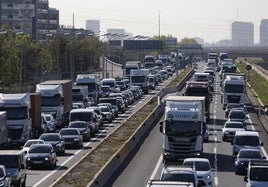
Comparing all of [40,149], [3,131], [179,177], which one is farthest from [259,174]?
[3,131]

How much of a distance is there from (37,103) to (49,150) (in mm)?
14997

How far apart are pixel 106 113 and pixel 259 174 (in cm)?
4116

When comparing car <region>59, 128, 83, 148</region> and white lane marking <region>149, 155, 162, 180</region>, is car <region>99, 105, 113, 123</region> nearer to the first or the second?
car <region>59, 128, 83, 148</region>

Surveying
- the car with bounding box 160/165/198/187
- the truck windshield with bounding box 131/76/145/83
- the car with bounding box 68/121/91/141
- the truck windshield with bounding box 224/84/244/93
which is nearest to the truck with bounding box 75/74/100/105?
the truck windshield with bounding box 224/84/244/93

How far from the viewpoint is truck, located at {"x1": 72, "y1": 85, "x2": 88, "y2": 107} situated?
79938mm

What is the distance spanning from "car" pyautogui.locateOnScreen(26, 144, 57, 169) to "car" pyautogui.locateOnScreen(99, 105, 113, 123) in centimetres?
2891

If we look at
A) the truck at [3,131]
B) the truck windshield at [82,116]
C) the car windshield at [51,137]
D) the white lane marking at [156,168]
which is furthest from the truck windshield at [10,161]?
the truck windshield at [82,116]

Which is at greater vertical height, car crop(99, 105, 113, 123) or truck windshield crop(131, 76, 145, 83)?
truck windshield crop(131, 76, 145, 83)

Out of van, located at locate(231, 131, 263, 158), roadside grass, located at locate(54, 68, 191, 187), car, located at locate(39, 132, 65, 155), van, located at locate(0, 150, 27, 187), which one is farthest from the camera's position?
car, located at locate(39, 132, 65, 155)

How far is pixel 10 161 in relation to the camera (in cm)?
3534

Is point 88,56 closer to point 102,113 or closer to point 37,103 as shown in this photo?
point 102,113

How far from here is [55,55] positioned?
136125 millimetres

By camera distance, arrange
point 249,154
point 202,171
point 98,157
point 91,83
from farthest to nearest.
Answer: point 91,83
point 98,157
point 249,154
point 202,171

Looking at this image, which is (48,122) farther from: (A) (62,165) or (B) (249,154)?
(B) (249,154)
